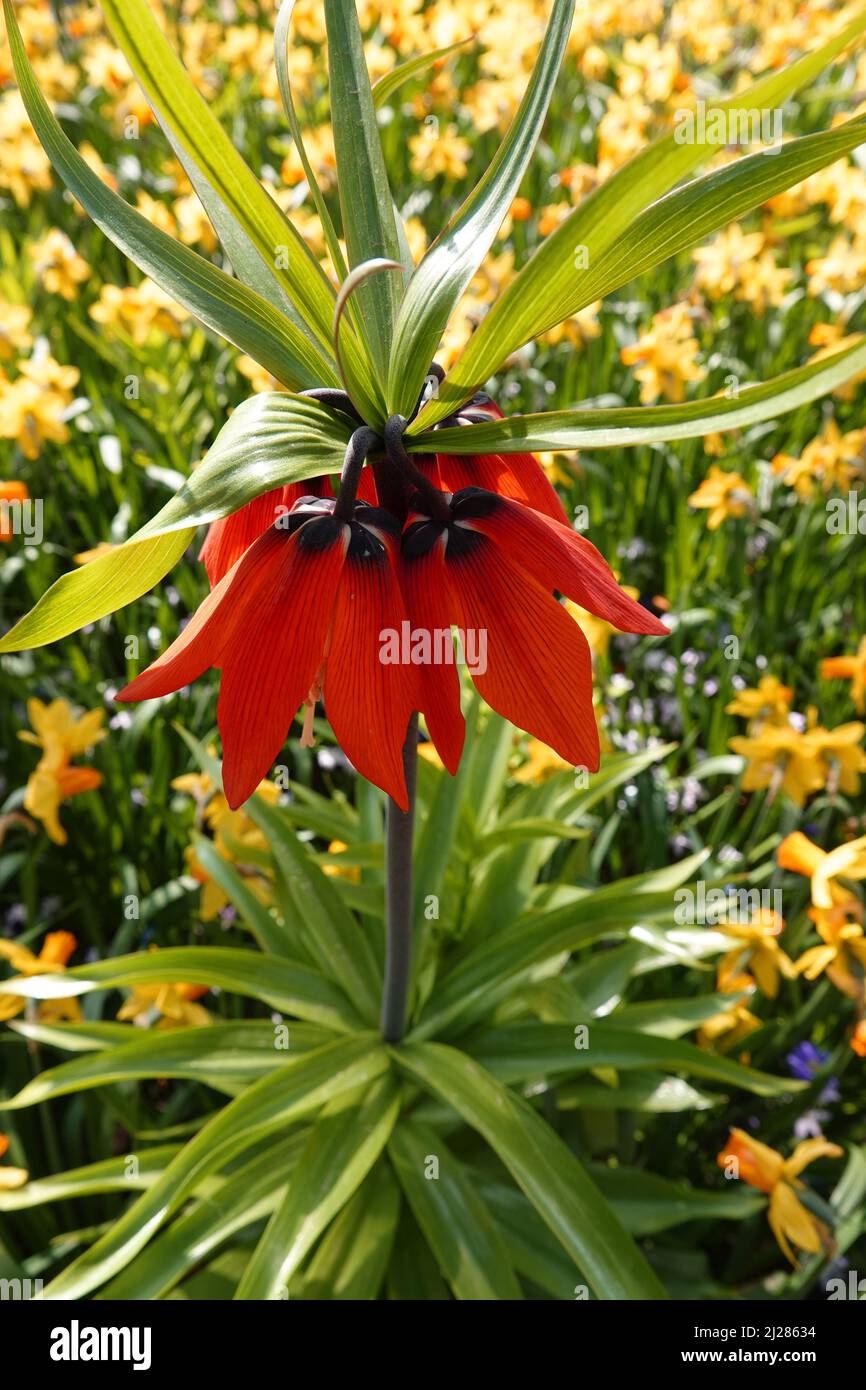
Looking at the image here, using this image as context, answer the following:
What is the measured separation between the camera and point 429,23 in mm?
3934

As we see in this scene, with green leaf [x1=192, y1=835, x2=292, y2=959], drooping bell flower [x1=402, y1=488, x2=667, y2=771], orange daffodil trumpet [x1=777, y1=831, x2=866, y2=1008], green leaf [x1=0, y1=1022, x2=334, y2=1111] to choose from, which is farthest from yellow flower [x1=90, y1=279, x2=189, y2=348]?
drooping bell flower [x1=402, y1=488, x2=667, y2=771]

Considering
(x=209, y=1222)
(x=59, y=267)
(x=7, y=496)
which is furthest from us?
(x=59, y=267)

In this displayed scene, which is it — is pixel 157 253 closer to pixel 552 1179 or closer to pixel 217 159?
pixel 217 159

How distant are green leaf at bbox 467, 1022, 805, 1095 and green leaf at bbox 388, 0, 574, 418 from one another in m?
0.69

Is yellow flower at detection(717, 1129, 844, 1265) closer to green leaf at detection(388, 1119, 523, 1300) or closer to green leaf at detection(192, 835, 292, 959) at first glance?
green leaf at detection(388, 1119, 523, 1300)

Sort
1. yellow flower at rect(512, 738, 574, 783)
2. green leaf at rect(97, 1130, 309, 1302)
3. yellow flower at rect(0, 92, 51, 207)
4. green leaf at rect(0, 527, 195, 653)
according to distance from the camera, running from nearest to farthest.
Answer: green leaf at rect(0, 527, 195, 653), green leaf at rect(97, 1130, 309, 1302), yellow flower at rect(512, 738, 574, 783), yellow flower at rect(0, 92, 51, 207)

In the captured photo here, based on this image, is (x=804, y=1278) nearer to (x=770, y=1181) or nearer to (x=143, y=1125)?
(x=770, y=1181)

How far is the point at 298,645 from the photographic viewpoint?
1.97ft

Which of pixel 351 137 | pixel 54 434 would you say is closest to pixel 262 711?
pixel 351 137

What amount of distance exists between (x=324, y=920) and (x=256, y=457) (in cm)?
73

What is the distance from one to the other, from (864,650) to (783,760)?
0.25m

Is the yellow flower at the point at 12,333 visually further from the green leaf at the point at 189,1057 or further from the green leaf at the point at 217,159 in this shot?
the green leaf at the point at 217,159

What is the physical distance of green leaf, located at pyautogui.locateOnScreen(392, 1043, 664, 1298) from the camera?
880 mm

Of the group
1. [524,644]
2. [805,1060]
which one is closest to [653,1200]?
[805,1060]
